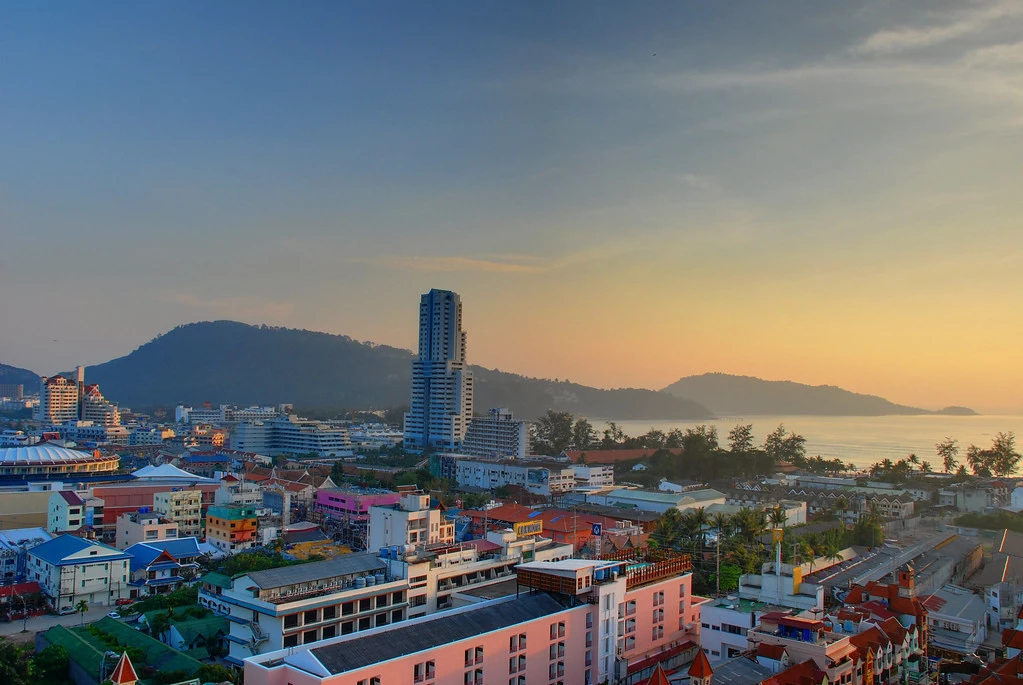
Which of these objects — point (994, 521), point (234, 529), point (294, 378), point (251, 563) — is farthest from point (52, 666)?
point (294, 378)

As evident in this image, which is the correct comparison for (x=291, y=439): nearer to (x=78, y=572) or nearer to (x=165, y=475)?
(x=165, y=475)

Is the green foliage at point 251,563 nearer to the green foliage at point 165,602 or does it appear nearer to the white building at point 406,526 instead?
the green foliage at point 165,602

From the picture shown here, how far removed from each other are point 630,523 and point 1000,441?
1901 centimetres

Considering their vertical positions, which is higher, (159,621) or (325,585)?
(325,585)

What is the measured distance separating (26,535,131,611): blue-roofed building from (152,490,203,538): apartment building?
196 inches

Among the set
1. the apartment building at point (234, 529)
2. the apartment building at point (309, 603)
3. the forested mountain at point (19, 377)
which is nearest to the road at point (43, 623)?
the apartment building at point (234, 529)

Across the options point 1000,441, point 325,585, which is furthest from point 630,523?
point 1000,441

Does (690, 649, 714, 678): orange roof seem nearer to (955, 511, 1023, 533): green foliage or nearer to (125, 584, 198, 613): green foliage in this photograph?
(125, 584, 198, 613): green foliage

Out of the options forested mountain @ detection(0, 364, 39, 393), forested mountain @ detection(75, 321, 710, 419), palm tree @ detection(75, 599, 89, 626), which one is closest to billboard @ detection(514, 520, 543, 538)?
palm tree @ detection(75, 599, 89, 626)

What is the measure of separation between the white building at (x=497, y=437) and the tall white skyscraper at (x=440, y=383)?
1.11 meters

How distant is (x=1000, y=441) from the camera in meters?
30.7

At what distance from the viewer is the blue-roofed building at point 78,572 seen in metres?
14.1

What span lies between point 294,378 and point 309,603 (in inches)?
4416

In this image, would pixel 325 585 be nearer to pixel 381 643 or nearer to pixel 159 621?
pixel 381 643
